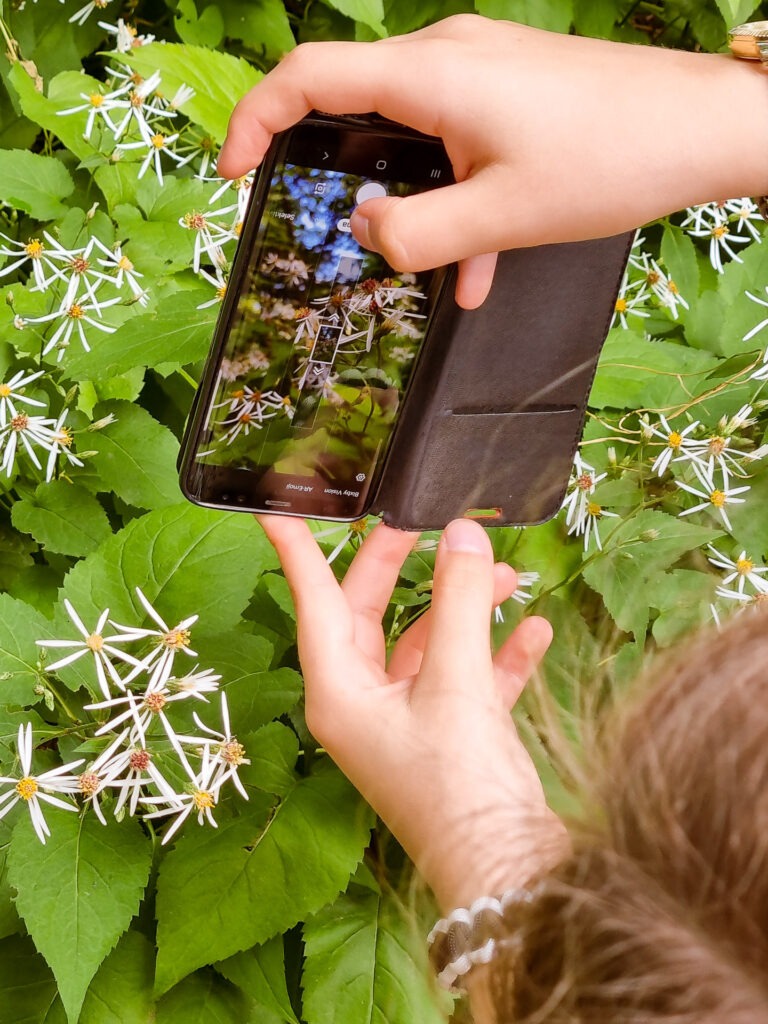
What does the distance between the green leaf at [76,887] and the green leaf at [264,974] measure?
13 centimetres

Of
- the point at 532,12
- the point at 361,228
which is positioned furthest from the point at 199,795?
the point at 532,12

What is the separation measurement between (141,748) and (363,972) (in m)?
0.33

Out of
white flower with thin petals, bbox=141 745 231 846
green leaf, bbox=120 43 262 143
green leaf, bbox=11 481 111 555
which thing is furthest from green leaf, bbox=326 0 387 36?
white flower with thin petals, bbox=141 745 231 846

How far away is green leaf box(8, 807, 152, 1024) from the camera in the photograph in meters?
0.72

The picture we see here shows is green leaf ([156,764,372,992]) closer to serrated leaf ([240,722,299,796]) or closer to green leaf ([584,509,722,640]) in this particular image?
serrated leaf ([240,722,299,796])

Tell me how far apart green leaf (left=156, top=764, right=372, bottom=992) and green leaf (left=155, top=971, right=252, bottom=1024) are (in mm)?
95

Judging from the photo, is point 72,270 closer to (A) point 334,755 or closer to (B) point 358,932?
(A) point 334,755

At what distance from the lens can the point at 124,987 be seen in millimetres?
840

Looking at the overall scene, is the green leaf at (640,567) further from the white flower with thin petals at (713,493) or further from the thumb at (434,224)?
the thumb at (434,224)

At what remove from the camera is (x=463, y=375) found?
83 centimetres

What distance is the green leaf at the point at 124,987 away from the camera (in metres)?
0.83

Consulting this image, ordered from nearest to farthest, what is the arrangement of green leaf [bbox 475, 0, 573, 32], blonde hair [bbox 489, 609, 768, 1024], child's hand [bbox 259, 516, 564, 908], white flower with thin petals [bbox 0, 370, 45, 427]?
blonde hair [bbox 489, 609, 768, 1024], child's hand [bbox 259, 516, 564, 908], white flower with thin petals [bbox 0, 370, 45, 427], green leaf [bbox 475, 0, 573, 32]

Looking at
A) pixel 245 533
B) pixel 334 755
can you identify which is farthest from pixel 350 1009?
pixel 245 533

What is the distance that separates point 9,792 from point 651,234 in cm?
116
